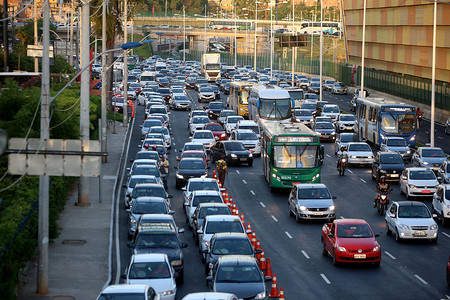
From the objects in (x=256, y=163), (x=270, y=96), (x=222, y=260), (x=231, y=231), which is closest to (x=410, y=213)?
(x=231, y=231)

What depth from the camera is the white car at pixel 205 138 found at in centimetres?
5741

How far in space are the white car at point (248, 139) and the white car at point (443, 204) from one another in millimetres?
20534

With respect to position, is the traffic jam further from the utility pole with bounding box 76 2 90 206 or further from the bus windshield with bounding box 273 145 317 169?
the utility pole with bounding box 76 2 90 206

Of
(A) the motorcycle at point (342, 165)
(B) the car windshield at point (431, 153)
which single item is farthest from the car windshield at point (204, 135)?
(B) the car windshield at point (431, 153)

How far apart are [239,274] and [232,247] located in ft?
11.7

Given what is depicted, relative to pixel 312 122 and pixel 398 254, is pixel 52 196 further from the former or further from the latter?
pixel 312 122

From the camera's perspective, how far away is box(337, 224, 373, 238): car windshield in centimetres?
2962

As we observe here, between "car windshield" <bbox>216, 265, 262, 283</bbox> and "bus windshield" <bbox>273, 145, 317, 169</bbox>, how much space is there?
64.3ft

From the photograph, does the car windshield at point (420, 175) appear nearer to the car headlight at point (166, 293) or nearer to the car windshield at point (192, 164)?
the car windshield at point (192, 164)

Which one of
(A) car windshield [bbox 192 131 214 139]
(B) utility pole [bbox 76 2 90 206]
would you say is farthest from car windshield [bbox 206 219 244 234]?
(A) car windshield [bbox 192 131 214 139]

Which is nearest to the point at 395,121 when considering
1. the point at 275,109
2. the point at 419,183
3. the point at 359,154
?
the point at 359,154

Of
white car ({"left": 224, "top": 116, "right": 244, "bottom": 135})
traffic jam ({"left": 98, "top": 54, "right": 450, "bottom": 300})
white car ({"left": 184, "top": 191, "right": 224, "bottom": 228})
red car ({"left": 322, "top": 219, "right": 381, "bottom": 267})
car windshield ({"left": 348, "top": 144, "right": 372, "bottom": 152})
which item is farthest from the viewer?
white car ({"left": 224, "top": 116, "right": 244, "bottom": 135})

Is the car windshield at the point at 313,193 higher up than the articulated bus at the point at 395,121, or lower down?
lower down

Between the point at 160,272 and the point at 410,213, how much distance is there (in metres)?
13.2
